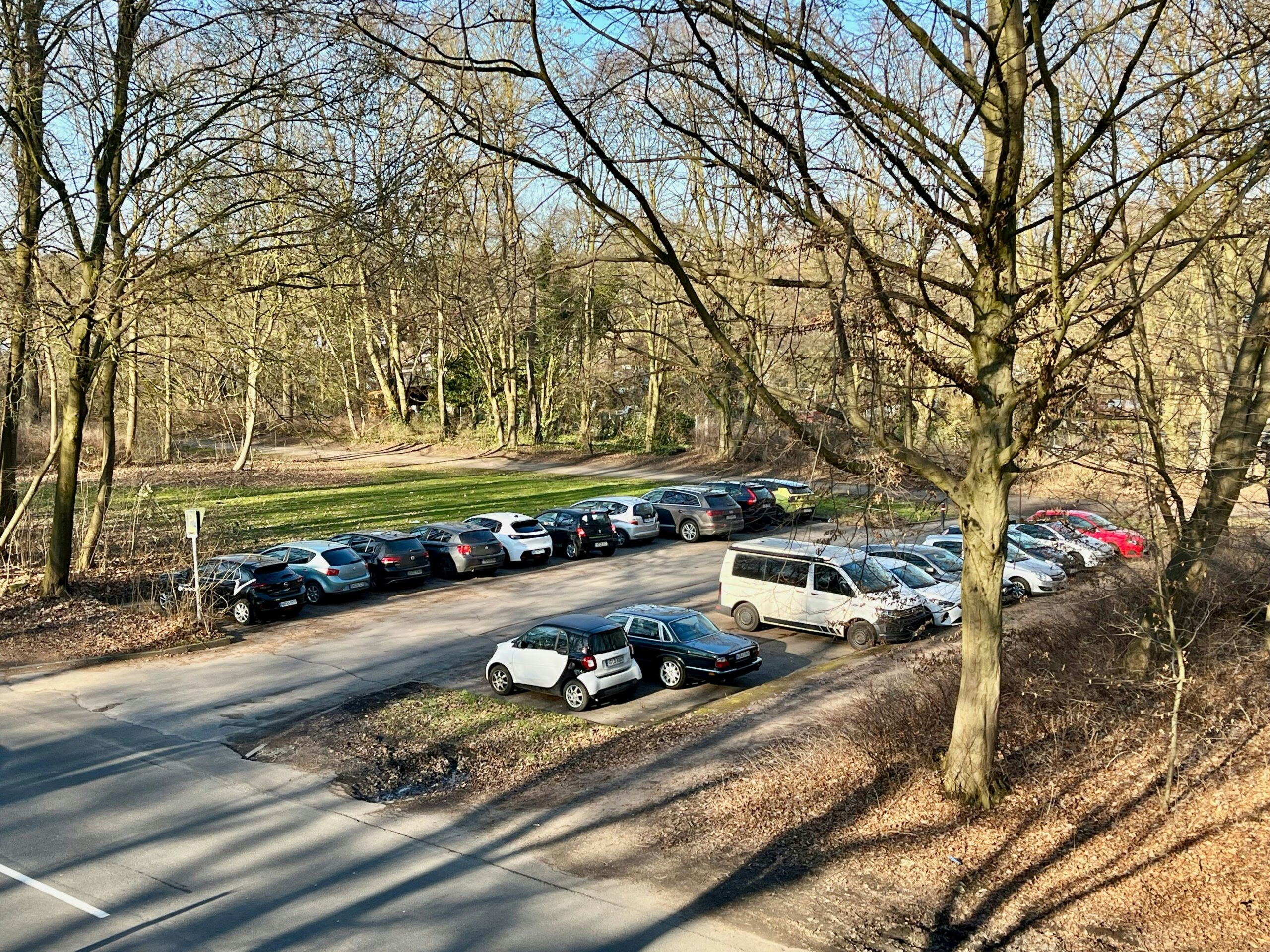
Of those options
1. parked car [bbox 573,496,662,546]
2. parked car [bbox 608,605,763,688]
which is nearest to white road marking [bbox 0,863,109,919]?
parked car [bbox 608,605,763,688]

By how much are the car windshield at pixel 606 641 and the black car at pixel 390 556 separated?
1041 cm

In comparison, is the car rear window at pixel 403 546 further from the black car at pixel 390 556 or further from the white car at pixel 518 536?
the white car at pixel 518 536

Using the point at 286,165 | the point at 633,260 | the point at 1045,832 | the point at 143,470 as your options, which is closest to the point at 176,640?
the point at 286,165

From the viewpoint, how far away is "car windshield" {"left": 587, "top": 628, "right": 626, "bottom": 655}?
14.7 metres

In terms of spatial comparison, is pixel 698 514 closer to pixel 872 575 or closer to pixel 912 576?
pixel 912 576

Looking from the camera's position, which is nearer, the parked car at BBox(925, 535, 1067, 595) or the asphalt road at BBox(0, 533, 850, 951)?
the asphalt road at BBox(0, 533, 850, 951)

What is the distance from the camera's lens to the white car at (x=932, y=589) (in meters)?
19.0

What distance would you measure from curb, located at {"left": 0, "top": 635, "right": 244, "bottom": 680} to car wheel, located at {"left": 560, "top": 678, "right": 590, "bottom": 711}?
8.03 meters

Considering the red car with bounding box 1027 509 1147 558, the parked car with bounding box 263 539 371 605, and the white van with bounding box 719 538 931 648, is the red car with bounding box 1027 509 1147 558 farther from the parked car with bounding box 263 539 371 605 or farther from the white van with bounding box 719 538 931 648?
the parked car with bounding box 263 539 371 605

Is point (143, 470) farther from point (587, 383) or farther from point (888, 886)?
point (888, 886)

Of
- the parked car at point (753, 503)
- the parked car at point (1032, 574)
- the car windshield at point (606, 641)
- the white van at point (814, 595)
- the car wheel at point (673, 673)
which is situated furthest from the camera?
the parked car at point (753, 503)

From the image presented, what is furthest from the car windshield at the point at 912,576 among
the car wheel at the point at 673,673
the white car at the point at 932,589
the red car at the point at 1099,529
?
the car wheel at the point at 673,673

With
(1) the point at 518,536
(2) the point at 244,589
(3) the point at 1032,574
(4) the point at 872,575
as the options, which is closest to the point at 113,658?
(2) the point at 244,589

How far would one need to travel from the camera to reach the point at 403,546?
24.3m
